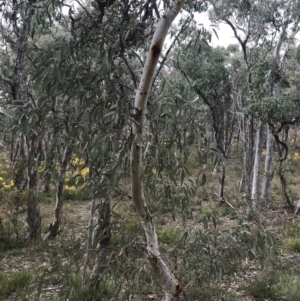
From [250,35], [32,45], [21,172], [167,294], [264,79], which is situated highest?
[250,35]

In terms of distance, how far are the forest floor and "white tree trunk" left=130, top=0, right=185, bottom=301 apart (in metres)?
0.12

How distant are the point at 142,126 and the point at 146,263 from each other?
43.1 inches

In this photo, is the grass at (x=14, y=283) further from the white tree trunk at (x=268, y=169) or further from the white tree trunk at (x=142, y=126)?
the white tree trunk at (x=268, y=169)

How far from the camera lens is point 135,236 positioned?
314 centimetres

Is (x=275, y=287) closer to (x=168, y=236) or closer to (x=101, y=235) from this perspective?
(x=101, y=235)

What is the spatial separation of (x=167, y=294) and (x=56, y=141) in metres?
1.38

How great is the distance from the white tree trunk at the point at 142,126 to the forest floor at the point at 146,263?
0.41 ft

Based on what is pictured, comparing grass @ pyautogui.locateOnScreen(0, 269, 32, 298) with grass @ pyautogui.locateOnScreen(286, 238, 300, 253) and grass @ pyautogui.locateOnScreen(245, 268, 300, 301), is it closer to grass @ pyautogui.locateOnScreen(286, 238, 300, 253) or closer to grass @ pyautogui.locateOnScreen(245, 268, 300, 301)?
grass @ pyautogui.locateOnScreen(245, 268, 300, 301)

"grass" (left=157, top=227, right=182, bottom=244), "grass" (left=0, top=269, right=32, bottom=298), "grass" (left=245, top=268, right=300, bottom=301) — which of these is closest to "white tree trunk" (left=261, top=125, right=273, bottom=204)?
"grass" (left=157, top=227, right=182, bottom=244)

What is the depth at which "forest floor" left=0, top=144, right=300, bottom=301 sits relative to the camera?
10.4 ft

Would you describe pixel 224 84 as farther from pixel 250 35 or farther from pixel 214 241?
pixel 214 241

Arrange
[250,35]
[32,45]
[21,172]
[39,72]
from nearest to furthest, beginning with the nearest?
1. [39,72]
2. [32,45]
3. [21,172]
4. [250,35]

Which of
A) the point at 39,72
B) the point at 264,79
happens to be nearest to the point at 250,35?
the point at 264,79

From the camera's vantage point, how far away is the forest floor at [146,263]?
3.17 m
